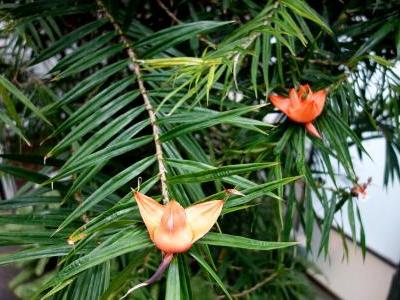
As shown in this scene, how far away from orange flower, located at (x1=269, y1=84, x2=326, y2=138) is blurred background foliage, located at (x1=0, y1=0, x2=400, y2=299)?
0.10ft

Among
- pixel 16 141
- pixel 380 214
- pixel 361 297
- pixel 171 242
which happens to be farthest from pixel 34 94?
pixel 361 297

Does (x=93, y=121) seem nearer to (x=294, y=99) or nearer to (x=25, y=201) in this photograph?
(x=25, y=201)

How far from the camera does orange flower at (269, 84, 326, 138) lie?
1.66 feet

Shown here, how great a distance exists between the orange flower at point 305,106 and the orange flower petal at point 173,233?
0.29m

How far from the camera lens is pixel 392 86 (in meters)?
0.61

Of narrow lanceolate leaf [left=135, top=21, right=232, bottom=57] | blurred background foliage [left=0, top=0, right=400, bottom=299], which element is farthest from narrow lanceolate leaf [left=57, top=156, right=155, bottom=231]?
narrow lanceolate leaf [left=135, top=21, right=232, bottom=57]

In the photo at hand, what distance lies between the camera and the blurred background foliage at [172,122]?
0.35 meters

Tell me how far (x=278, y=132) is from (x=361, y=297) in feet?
5.02

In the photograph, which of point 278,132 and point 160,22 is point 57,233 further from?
point 160,22

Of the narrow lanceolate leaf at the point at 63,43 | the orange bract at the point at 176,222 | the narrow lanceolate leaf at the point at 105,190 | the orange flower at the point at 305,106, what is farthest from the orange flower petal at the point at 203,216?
the narrow lanceolate leaf at the point at 63,43

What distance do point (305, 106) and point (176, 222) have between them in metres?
0.30

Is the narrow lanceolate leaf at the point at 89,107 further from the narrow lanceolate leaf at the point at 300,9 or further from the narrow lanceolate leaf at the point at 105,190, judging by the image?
the narrow lanceolate leaf at the point at 300,9

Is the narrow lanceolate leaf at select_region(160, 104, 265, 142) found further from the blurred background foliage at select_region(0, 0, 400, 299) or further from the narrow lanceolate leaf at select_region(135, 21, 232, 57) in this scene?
the narrow lanceolate leaf at select_region(135, 21, 232, 57)

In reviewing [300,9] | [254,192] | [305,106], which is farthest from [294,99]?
[254,192]
